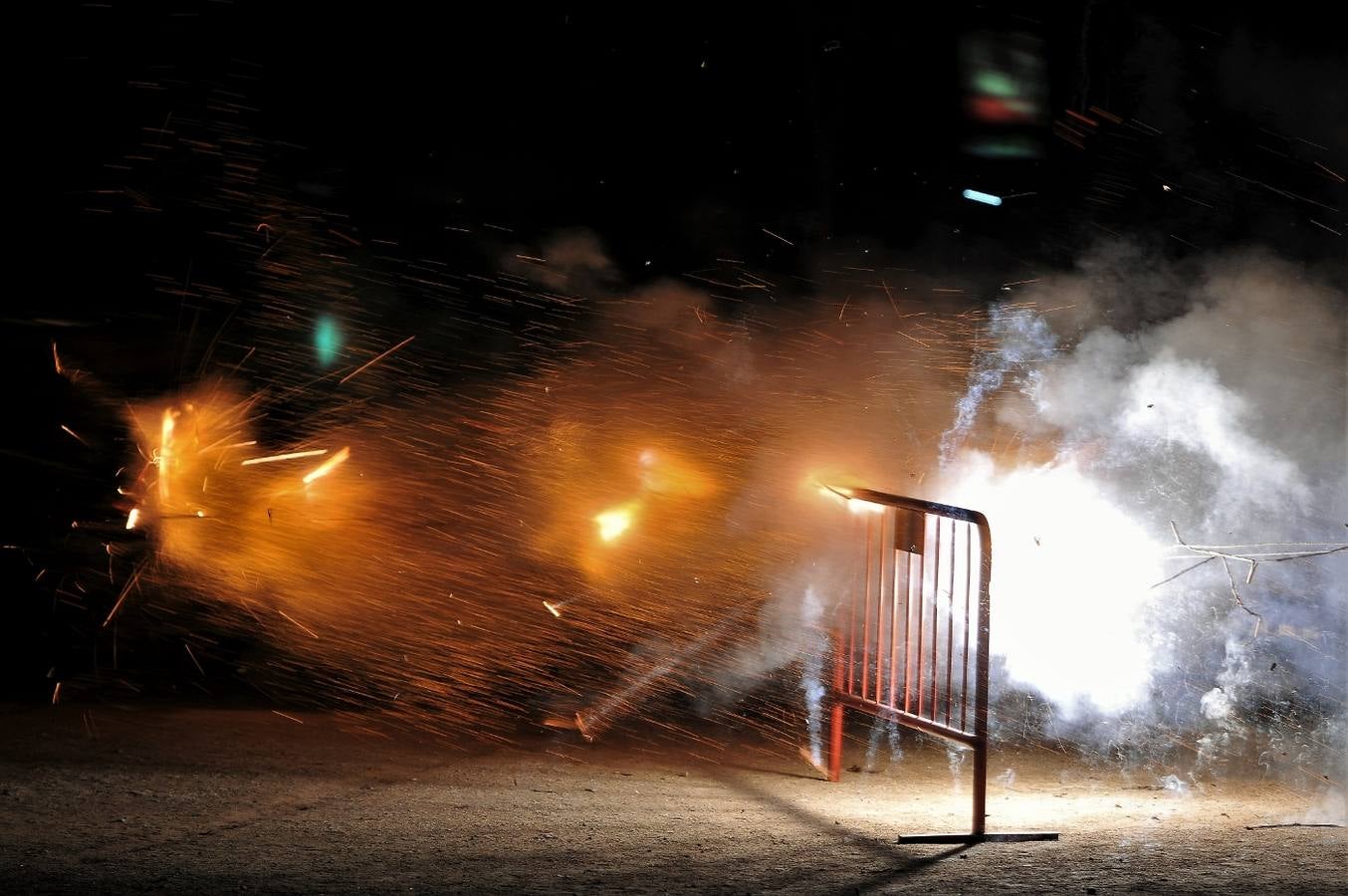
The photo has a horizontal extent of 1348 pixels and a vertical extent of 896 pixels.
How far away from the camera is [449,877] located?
377 cm

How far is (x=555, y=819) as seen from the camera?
15.4 ft

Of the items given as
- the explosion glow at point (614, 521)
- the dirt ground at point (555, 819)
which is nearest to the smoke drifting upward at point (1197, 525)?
the dirt ground at point (555, 819)

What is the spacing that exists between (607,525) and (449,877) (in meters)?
5.28

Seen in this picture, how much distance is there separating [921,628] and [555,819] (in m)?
2.25

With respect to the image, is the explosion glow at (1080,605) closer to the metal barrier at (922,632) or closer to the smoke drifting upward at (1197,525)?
the smoke drifting upward at (1197,525)

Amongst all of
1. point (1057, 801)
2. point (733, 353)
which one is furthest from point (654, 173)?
point (1057, 801)

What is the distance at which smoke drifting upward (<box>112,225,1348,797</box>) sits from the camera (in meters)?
7.68

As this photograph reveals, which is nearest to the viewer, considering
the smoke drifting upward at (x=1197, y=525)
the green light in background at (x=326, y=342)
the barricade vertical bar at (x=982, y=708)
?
the barricade vertical bar at (x=982, y=708)

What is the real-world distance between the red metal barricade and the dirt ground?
1.52 ft

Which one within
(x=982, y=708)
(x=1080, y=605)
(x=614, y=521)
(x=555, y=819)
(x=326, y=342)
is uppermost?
(x=326, y=342)

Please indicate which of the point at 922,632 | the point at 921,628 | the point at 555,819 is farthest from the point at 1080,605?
the point at 555,819

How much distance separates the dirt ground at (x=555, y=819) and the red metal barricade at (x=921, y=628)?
1.52 ft

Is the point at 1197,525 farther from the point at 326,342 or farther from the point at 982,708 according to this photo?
the point at 326,342

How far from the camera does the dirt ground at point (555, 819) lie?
3.87 metres
